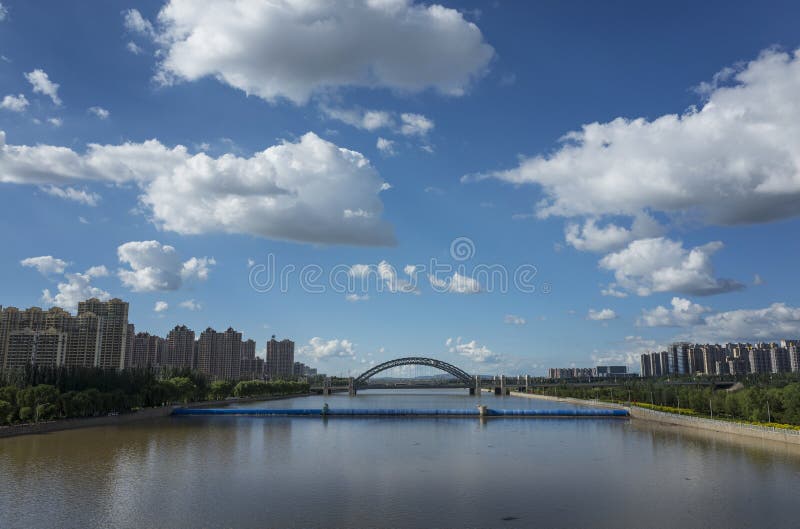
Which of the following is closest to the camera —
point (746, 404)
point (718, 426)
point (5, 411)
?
point (5, 411)

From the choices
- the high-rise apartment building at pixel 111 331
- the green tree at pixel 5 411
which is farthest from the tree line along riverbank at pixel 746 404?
the high-rise apartment building at pixel 111 331

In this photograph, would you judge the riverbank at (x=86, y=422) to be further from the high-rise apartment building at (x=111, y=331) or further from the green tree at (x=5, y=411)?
the high-rise apartment building at (x=111, y=331)

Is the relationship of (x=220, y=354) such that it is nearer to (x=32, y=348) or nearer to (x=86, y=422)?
(x=32, y=348)

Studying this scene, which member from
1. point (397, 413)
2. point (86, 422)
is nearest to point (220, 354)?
point (397, 413)

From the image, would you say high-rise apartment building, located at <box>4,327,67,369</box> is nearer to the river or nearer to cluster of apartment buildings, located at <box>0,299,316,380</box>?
cluster of apartment buildings, located at <box>0,299,316,380</box>

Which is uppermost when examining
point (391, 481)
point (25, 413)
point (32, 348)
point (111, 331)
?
point (111, 331)

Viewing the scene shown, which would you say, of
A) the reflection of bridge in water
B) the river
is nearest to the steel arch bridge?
the reflection of bridge in water

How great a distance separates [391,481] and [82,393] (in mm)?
40881

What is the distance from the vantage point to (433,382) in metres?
176

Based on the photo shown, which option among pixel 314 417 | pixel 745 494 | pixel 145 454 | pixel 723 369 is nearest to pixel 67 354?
pixel 314 417

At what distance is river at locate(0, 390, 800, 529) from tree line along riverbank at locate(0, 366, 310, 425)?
4.57m

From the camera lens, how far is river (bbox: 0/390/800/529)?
78.8ft

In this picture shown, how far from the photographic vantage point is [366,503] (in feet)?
87.1

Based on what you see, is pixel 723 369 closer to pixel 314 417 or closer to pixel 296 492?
pixel 314 417
